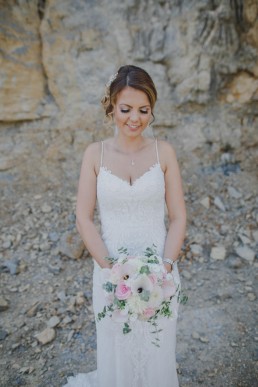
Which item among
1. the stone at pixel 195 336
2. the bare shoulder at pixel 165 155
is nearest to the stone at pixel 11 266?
the stone at pixel 195 336

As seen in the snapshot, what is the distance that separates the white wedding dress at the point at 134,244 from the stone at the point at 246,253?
2060mm

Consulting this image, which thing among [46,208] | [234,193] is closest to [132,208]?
[46,208]

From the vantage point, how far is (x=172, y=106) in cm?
502

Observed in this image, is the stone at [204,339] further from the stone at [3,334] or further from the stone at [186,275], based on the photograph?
the stone at [3,334]

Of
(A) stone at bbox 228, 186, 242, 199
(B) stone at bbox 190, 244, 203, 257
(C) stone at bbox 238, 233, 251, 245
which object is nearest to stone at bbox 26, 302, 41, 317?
Result: (B) stone at bbox 190, 244, 203, 257

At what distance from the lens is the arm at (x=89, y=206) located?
2.49 metres

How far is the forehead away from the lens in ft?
7.86

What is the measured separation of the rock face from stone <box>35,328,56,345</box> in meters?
2.16

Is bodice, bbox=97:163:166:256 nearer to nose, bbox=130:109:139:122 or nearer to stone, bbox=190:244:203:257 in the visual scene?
nose, bbox=130:109:139:122

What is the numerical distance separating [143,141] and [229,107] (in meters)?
2.85

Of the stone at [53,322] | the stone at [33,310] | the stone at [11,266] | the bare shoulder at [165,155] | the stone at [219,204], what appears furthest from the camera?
the stone at [219,204]

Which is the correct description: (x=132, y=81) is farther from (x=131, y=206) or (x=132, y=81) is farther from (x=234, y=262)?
(x=234, y=262)

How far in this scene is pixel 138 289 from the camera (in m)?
2.03

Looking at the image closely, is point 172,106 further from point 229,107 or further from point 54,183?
point 54,183
